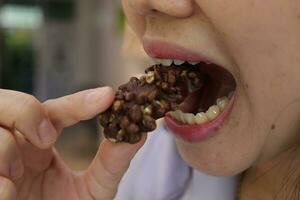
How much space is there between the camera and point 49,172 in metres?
0.86

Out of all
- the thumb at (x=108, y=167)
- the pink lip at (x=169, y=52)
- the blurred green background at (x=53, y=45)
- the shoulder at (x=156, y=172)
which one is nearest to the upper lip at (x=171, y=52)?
the pink lip at (x=169, y=52)

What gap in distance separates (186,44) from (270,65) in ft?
0.39

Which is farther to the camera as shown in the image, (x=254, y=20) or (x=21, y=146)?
(x=21, y=146)

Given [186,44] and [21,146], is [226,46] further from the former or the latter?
[21,146]

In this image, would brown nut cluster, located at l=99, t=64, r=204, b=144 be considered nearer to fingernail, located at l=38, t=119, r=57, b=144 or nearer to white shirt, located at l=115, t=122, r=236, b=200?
fingernail, located at l=38, t=119, r=57, b=144

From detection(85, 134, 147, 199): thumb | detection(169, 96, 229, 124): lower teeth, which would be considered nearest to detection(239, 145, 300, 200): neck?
detection(169, 96, 229, 124): lower teeth

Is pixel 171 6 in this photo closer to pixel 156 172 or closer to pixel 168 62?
pixel 168 62

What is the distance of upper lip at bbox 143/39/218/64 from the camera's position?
70 cm

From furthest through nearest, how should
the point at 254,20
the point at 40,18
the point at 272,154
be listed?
the point at 40,18
the point at 272,154
the point at 254,20

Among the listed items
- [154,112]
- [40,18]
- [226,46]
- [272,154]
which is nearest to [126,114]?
[154,112]

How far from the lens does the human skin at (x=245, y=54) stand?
649 mm

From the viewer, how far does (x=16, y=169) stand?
0.73 metres

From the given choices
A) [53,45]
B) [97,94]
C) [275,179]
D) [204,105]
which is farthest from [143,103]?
[53,45]

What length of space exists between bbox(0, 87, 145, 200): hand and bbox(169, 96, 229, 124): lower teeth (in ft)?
0.35
